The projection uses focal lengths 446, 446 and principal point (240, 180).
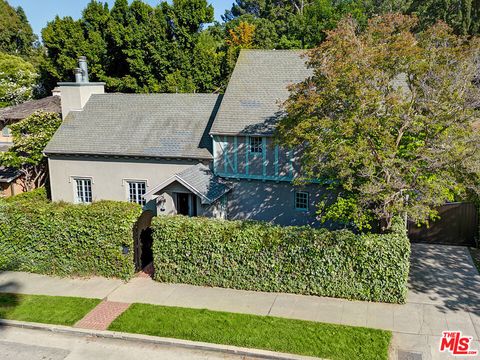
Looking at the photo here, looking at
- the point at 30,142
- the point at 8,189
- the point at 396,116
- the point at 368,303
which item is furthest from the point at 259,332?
the point at 8,189

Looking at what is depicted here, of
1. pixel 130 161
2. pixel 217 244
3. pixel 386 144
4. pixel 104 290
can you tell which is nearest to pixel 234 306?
pixel 217 244

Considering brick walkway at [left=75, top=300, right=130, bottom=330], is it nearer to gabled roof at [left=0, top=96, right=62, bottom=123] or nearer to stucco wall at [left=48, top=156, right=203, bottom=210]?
stucco wall at [left=48, top=156, right=203, bottom=210]

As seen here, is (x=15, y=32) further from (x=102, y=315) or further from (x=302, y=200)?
(x=102, y=315)

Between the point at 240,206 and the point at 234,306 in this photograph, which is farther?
the point at 240,206

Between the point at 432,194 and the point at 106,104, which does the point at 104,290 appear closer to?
the point at 432,194

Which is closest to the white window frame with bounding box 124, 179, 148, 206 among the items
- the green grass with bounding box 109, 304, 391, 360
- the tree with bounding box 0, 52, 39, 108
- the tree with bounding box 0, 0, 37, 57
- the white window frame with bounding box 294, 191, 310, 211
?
the white window frame with bounding box 294, 191, 310, 211

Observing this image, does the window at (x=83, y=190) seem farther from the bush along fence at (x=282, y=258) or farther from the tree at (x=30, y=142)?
the bush along fence at (x=282, y=258)
